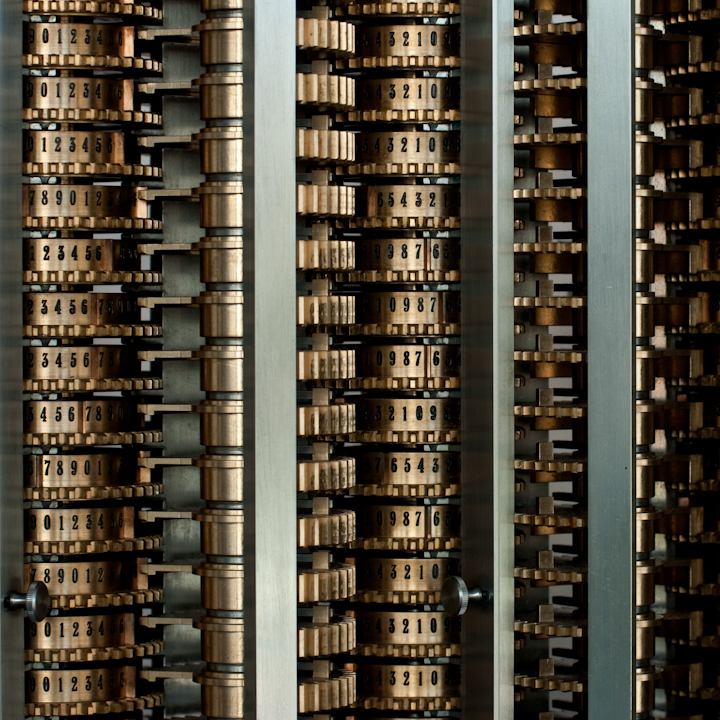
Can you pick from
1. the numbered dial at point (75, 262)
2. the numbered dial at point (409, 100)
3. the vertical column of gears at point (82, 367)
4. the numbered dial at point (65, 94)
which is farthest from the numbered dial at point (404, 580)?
the numbered dial at point (65, 94)


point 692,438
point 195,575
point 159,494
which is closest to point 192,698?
point 195,575

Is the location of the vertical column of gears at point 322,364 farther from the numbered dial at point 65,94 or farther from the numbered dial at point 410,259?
the numbered dial at point 65,94

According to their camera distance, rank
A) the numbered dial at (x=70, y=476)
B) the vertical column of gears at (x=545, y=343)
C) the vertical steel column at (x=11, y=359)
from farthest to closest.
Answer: the vertical column of gears at (x=545, y=343) → the numbered dial at (x=70, y=476) → the vertical steel column at (x=11, y=359)

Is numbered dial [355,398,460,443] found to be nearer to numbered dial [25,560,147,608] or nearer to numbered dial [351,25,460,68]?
numbered dial [25,560,147,608]

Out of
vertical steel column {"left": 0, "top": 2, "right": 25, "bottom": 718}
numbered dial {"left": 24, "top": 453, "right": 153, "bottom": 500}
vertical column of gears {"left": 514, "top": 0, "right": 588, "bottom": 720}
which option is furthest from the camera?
vertical column of gears {"left": 514, "top": 0, "right": 588, "bottom": 720}

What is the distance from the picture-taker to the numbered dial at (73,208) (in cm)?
212

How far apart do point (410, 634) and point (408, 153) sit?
0.84 m

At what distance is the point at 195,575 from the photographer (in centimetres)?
221

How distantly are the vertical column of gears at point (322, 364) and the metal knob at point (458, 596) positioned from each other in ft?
0.54

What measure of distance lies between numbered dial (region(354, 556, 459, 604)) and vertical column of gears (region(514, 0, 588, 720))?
15 cm

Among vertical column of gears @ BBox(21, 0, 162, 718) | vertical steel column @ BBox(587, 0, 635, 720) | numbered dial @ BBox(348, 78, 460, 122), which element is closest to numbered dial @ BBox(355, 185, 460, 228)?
numbered dial @ BBox(348, 78, 460, 122)

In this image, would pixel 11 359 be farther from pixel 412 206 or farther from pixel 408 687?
pixel 408 687

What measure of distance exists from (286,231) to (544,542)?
77 cm

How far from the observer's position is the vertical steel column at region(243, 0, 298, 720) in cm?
202
